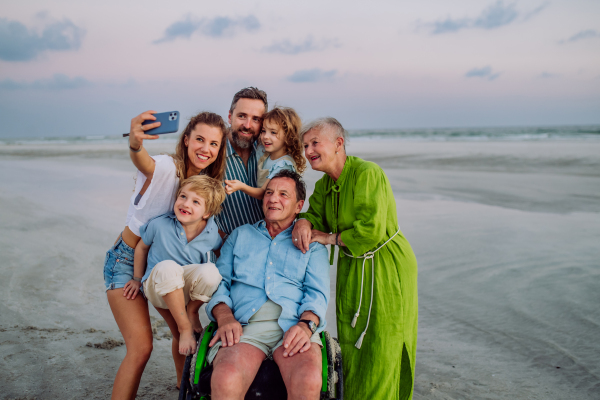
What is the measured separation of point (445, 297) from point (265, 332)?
3334mm

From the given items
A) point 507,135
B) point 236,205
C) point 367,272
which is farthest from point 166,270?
point 507,135

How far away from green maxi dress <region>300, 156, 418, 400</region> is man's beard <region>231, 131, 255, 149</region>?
36.7 inches

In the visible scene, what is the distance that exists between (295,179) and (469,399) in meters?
2.21

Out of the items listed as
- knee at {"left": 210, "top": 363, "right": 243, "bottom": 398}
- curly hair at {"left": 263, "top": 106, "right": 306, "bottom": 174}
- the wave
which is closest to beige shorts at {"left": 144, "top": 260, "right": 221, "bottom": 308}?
knee at {"left": 210, "top": 363, "right": 243, "bottom": 398}

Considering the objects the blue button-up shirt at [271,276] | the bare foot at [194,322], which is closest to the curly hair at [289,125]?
the blue button-up shirt at [271,276]

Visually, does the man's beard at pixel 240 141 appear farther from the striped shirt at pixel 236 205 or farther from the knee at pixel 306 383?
the knee at pixel 306 383

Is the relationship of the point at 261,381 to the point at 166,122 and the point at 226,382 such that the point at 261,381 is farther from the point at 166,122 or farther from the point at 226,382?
the point at 166,122

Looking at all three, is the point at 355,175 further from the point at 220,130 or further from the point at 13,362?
the point at 13,362

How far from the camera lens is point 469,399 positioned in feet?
10.9

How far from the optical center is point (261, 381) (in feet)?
7.59

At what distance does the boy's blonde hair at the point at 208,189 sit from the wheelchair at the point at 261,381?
2.93 ft

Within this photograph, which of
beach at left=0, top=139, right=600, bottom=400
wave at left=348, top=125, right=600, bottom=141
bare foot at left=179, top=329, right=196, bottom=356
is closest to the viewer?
bare foot at left=179, top=329, right=196, bottom=356

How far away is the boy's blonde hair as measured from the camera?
109 inches

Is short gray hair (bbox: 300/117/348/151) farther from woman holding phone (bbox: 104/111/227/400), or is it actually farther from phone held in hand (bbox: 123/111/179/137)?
phone held in hand (bbox: 123/111/179/137)
